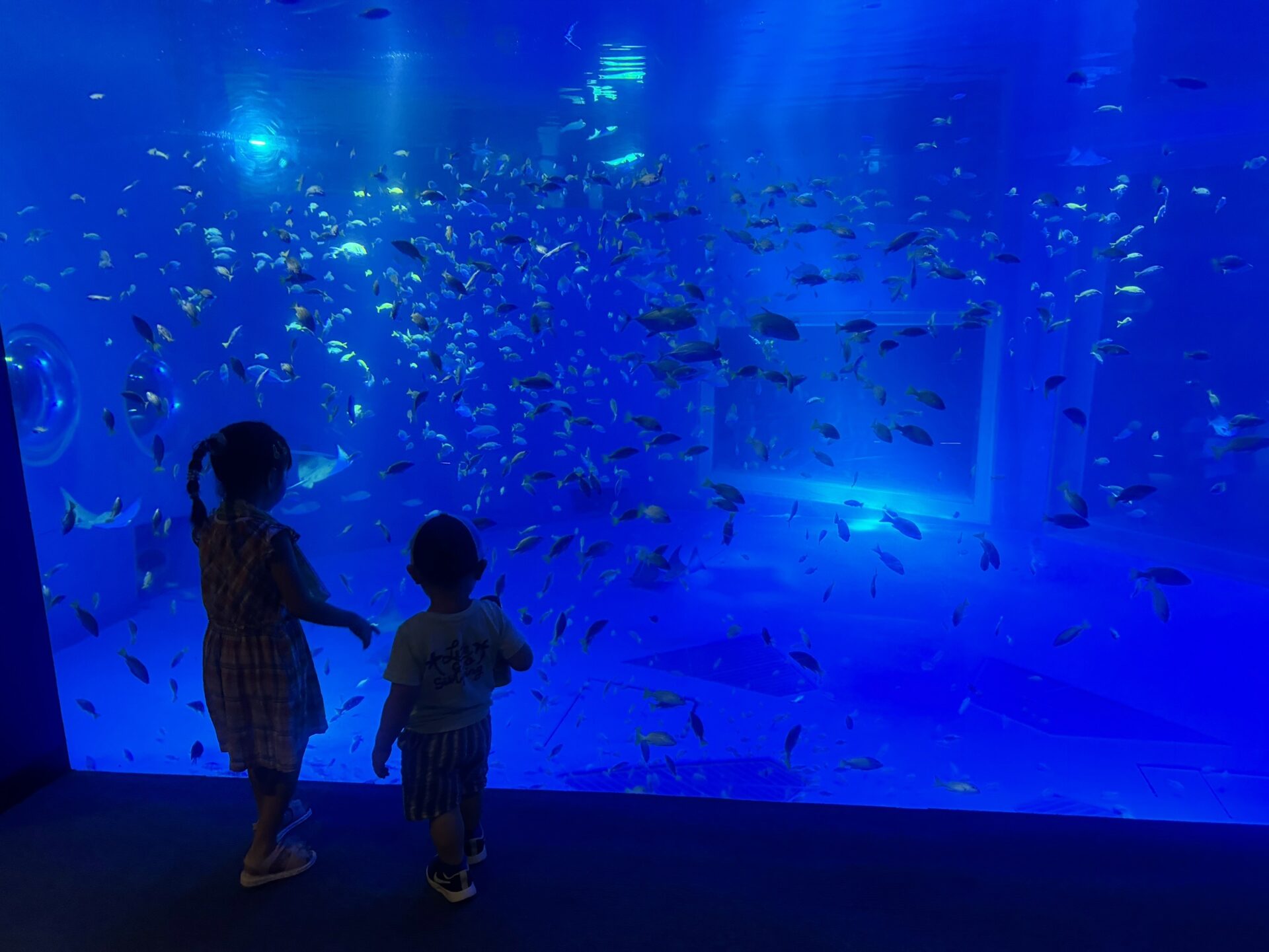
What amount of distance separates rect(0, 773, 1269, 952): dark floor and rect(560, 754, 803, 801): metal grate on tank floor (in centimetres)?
258

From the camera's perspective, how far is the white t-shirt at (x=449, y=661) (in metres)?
2.04

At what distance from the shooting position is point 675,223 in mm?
13109

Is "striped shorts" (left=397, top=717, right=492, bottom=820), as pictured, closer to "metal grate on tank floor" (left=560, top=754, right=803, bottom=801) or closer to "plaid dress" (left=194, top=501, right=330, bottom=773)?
"plaid dress" (left=194, top=501, right=330, bottom=773)

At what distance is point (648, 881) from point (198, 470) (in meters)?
1.85

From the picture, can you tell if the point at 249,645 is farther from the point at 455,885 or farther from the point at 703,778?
the point at 703,778

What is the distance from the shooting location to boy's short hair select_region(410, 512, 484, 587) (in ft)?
6.69

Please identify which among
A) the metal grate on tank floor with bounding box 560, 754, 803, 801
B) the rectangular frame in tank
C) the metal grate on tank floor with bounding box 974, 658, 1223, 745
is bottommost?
the metal grate on tank floor with bounding box 974, 658, 1223, 745

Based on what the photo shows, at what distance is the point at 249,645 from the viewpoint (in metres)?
2.23

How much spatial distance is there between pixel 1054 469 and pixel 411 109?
11909 mm

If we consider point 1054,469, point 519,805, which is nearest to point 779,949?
point 519,805

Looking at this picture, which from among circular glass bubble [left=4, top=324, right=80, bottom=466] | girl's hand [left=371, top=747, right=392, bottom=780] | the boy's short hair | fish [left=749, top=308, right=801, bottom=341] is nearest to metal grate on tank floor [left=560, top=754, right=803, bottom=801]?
fish [left=749, top=308, right=801, bottom=341]

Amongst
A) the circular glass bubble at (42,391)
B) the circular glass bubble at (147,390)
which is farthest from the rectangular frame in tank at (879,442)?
the circular glass bubble at (42,391)

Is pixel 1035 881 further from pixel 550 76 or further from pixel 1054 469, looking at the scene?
pixel 550 76

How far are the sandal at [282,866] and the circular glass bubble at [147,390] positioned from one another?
6.36 meters
